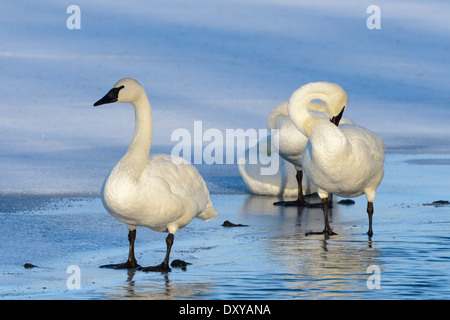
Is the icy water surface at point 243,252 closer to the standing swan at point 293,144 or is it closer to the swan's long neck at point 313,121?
the standing swan at point 293,144

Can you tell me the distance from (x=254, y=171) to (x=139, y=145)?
201 inches

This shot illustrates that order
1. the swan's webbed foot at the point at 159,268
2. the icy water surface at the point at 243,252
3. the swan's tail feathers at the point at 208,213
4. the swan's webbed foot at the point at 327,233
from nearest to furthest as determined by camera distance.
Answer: the icy water surface at the point at 243,252, the swan's webbed foot at the point at 159,268, the swan's tail feathers at the point at 208,213, the swan's webbed foot at the point at 327,233

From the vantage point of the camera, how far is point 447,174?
14.4m

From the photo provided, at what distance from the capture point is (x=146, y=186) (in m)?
7.77

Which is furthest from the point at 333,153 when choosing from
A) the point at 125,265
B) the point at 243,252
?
the point at 125,265

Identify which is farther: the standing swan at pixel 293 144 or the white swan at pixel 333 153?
the standing swan at pixel 293 144

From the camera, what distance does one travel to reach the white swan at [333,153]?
369 inches

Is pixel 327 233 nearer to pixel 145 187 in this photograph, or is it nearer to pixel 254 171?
pixel 145 187

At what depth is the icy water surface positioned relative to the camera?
22.2ft

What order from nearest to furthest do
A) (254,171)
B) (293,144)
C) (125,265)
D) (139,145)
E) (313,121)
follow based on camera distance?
(125,265) < (139,145) < (313,121) < (293,144) < (254,171)

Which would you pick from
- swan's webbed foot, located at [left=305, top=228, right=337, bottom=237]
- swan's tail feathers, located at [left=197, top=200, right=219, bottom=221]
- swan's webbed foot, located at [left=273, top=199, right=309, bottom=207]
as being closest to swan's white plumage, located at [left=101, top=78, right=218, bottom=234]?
swan's tail feathers, located at [left=197, top=200, right=219, bottom=221]

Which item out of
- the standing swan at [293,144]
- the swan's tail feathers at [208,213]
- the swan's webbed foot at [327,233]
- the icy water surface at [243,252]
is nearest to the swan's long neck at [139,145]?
the icy water surface at [243,252]
